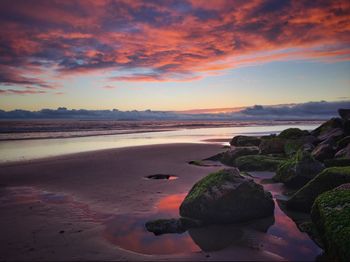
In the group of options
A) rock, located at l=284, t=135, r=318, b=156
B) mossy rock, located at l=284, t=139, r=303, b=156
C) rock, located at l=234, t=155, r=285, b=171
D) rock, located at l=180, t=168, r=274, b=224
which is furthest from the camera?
mossy rock, located at l=284, t=139, r=303, b=156

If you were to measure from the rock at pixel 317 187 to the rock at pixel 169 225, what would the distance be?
8.58 feet

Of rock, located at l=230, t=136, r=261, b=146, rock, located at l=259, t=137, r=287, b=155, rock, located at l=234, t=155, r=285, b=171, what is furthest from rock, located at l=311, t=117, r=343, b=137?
rock, located at l=234, t=155, r=285, b=171

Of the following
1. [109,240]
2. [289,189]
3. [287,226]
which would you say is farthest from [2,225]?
[289,189]

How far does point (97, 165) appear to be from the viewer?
13781mm

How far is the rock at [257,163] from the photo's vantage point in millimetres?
11883

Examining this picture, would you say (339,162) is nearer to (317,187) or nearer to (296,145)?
(317,187)

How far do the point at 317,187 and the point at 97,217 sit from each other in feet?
16.6

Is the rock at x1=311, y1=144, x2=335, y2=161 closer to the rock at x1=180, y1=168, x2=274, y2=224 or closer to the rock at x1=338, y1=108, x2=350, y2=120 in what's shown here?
the rock at x1=338, y1=108, x2=350, y2=120

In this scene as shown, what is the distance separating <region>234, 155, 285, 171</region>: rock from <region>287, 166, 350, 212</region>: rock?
4921 millimetres

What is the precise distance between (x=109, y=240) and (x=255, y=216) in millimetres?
3188

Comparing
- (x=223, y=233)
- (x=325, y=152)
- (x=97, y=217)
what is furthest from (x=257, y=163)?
(x=97, y=217)

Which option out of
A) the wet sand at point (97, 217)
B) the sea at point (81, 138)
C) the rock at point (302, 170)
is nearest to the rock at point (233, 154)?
the wet sand at point (97, 217)

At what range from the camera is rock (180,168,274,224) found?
6.23 metres

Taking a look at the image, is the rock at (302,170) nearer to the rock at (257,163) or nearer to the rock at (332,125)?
the rock at (257,163)
